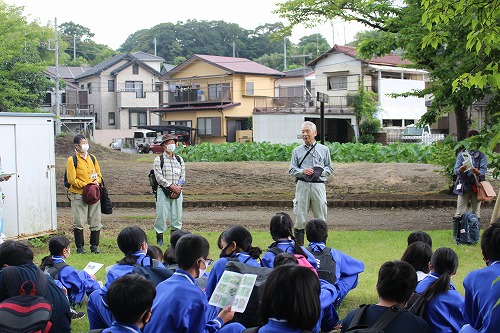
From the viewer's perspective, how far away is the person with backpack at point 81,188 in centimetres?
975

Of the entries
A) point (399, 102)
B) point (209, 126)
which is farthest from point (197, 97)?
point (399, 102)

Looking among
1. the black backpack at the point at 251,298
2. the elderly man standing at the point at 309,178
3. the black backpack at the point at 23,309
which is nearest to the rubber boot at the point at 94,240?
the elderly man standing at the point at 309,178

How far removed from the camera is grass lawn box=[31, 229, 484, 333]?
22.5ft

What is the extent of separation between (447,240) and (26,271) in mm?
7709

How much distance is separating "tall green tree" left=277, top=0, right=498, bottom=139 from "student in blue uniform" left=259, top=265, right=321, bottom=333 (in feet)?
14.9

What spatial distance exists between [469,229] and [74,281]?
647cm

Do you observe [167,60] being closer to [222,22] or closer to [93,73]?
[222,22]

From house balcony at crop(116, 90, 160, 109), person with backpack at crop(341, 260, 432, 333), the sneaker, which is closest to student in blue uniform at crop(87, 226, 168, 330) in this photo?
the sneaker

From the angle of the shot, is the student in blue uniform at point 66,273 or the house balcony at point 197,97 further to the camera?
the house balcony at point 197,97

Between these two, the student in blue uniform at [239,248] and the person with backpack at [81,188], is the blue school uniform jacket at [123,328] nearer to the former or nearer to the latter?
the student in blue uniform at [239,248]

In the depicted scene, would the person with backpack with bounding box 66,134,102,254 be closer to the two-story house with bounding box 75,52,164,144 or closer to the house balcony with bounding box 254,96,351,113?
the house balcony with bounding box 254,96,351,113

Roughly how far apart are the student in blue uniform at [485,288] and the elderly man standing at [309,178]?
4.93 m

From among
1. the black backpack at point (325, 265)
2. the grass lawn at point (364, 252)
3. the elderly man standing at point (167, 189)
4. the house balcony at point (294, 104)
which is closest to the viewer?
the black backpack at point (325, 265)

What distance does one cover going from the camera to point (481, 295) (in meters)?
4.17
